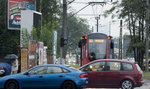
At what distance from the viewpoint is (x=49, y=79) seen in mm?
20047

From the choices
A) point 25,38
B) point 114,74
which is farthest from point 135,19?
point 114,74

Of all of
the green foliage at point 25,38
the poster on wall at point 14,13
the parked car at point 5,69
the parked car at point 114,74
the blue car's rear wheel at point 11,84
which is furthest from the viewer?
the poster on wall at point 14,13

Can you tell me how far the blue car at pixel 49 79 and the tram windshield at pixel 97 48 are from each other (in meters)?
14.6

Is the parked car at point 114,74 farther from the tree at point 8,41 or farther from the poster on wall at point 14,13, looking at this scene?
the tree at point 8,41

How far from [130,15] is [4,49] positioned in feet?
82.8

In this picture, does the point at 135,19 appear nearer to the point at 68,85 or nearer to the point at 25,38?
the point at 25,38

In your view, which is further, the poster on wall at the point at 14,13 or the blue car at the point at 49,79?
the poster on wall at the point at 14,13

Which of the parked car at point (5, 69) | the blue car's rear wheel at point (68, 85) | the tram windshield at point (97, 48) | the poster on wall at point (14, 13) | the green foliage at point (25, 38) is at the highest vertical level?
the poster on wall at point (14, 13)

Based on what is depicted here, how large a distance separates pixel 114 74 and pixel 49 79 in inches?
147

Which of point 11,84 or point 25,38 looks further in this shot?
point 25,38

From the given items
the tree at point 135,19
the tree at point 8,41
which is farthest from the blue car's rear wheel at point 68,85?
the tree at point 135,19

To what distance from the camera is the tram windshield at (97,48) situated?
113 feet

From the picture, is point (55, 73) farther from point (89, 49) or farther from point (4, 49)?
point (4, 49)

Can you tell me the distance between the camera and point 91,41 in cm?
3469
